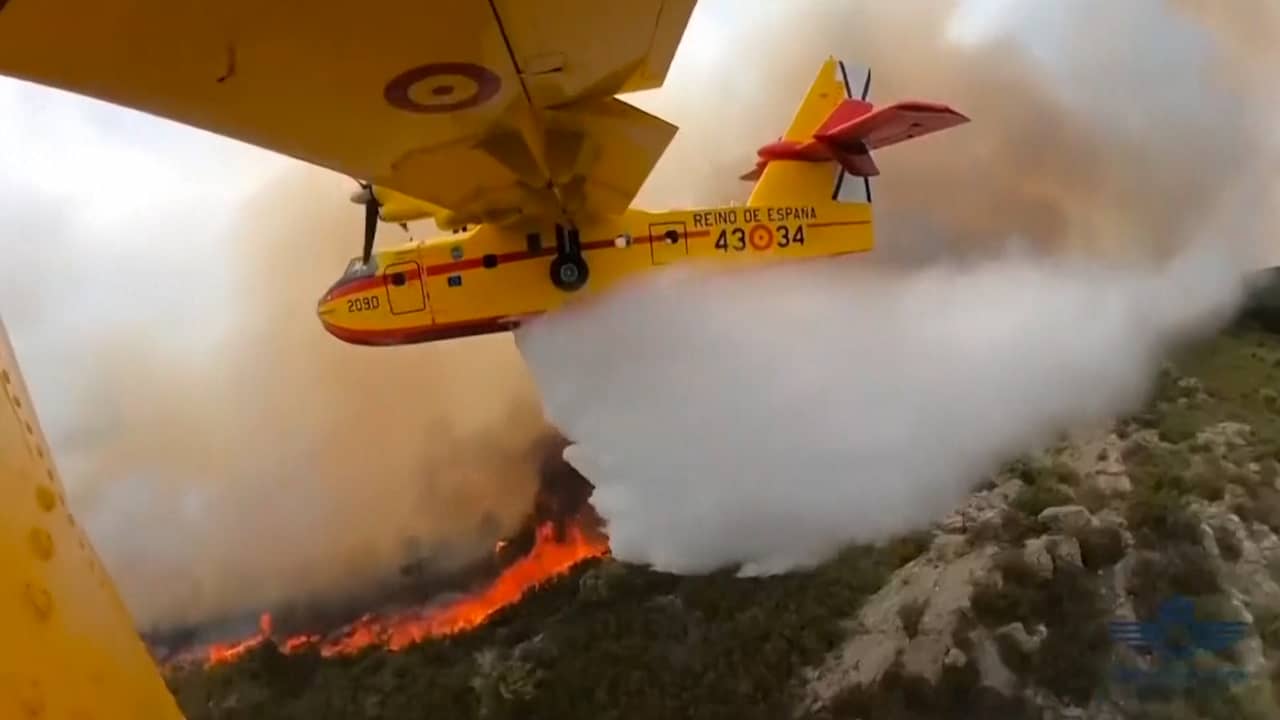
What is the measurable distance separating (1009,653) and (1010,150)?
1391 millimetres

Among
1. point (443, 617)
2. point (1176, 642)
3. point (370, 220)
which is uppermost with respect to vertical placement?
point (370, 220)

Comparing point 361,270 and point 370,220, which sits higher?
point 370,220

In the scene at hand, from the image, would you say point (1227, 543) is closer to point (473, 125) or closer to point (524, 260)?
point (524, 260)

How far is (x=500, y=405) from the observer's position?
3.11 m

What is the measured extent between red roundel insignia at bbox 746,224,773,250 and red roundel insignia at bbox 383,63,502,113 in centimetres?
137

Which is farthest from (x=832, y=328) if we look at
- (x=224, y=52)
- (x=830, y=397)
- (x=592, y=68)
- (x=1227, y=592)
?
(x=224, y=52)

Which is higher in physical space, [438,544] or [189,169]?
[189,169]

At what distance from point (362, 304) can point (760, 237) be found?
3.20ft

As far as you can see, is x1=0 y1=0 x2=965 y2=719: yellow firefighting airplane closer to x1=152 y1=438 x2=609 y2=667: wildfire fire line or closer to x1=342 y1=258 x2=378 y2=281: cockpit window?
x1=342 y1=258 x2=378 y2=281: cockpit window

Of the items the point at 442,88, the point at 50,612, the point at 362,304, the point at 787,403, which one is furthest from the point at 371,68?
the point at 787,403

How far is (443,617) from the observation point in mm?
2914

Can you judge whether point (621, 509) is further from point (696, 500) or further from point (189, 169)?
point (189, 169)

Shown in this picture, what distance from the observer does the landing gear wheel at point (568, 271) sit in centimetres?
267

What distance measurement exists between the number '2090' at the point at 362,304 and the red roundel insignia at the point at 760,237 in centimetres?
91
